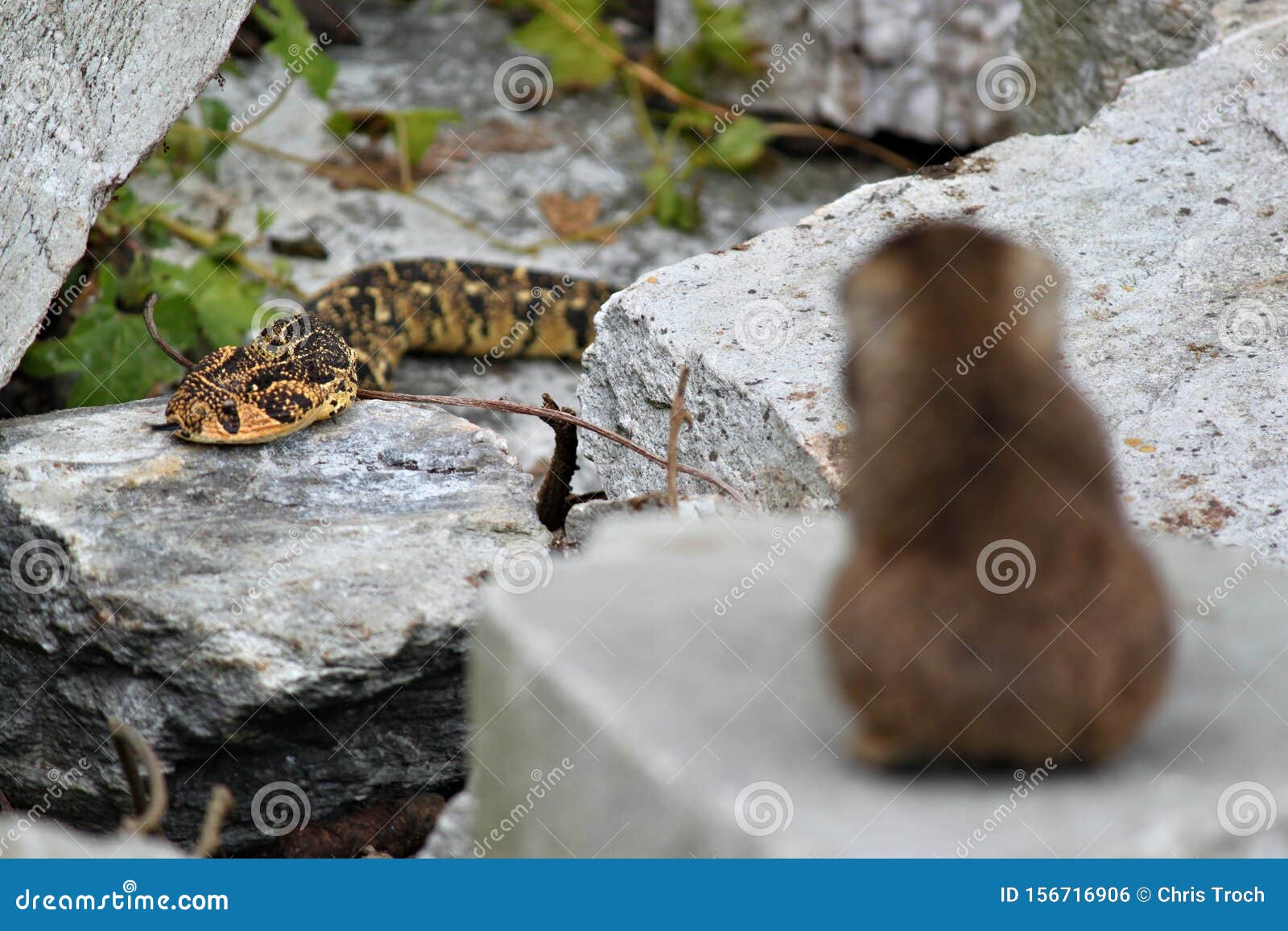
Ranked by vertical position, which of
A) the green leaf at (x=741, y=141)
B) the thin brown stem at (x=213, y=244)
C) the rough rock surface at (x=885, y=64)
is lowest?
the thin brown stem at (x=213, y=244)

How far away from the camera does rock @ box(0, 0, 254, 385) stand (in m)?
→ 3.72

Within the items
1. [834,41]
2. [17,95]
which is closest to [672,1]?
[834,41]

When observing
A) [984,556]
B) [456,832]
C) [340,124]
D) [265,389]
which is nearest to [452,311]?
[340,124]

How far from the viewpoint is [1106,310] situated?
390 centimetres

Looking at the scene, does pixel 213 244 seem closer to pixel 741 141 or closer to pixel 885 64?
pixel 741 141

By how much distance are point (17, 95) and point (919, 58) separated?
5.63 metres

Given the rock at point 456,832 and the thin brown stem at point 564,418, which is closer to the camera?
the rock at point 456,832

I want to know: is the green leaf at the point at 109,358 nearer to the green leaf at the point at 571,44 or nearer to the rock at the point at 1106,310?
the rock at the point at 1106,310

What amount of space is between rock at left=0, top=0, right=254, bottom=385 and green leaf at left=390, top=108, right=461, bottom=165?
127 inches

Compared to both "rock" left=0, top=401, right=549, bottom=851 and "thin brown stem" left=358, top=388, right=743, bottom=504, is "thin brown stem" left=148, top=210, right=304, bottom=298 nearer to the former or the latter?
"thin brown stem" left=358, top=388, right=743, bottom=504

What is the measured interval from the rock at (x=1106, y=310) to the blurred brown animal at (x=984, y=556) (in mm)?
1335

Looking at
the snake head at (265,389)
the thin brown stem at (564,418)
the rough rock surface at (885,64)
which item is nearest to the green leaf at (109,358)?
the snake head at (265,389)

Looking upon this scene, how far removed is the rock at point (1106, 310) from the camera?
3.41 metres

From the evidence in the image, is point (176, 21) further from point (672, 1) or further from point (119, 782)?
point (672, 1)
